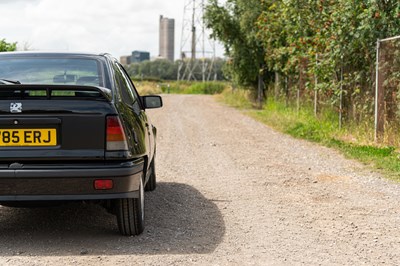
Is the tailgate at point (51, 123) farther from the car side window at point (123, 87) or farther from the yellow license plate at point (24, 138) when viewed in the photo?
the car side window at point (123, 87)

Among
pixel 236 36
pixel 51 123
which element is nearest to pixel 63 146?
pixel 51 123

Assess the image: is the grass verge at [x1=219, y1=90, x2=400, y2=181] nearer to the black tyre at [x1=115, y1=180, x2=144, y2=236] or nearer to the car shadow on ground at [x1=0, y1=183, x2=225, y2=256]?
the car shadow on ground at [x1=0, y1=183, x2=225, y2=256]

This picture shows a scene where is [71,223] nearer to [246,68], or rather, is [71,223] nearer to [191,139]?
[191,139]

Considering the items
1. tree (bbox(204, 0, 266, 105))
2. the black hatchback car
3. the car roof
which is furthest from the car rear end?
tree (bbox(204, 0, 266, 105))

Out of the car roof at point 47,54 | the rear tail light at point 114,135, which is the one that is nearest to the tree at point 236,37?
the car roof at point 47,54

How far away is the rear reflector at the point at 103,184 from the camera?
5070 mm

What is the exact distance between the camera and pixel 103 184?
5074 mm

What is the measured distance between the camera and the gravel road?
199 inches

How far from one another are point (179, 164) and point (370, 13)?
5.02m

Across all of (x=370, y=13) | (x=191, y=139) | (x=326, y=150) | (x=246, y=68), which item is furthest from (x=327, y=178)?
(x=246, y=68)

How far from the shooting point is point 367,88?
46.1 feet

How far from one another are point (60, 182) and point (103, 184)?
12.7 inches

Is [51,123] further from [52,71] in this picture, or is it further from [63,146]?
[52,71]

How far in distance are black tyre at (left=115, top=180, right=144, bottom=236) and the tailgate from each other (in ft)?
1.68
